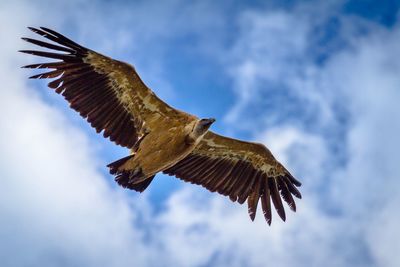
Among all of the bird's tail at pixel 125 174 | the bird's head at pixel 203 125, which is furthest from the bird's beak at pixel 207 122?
the bird's tail at pixel 125 174

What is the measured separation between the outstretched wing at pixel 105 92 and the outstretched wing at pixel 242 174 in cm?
176

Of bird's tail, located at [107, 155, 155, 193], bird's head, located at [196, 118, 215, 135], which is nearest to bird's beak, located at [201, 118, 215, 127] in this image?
bird's head, located at [196, 118, 215, 135]

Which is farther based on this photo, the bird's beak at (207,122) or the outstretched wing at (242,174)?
the outstretched wing at (242,174)

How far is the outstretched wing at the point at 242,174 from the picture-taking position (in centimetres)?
1778

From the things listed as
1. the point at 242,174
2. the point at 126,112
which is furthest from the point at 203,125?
the point at 242,174

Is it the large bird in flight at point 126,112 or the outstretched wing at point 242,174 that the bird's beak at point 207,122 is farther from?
the outstretched wing at point 242,174

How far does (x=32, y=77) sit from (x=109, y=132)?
2146 mm

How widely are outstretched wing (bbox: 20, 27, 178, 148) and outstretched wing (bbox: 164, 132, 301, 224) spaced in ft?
5.77

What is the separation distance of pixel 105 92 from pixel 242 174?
405 cm

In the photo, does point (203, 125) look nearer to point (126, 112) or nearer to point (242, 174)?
point (126, 112)

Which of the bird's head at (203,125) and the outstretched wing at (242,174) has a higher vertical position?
the outstretched wing at (242,174)

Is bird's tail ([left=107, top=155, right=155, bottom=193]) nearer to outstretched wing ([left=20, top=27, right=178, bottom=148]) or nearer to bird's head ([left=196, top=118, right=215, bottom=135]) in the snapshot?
outstretched wing ([left=20, top=27, right=178, bottom=148])

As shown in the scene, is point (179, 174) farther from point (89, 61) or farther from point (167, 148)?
point (89, 61)

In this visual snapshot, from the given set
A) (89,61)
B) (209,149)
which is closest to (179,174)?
(209,149)
